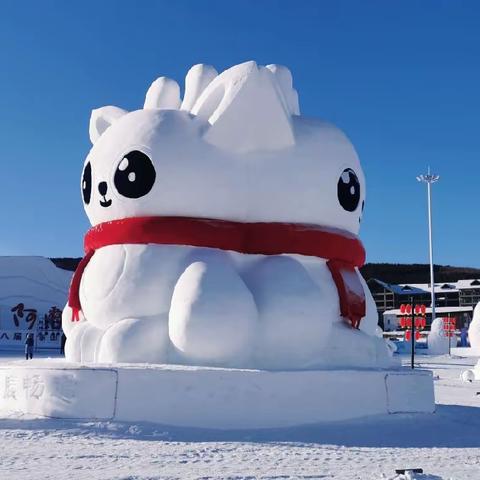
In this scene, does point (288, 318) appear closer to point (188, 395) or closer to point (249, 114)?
point (188, 395)

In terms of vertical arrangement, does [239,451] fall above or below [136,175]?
below

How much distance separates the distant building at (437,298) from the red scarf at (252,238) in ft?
170

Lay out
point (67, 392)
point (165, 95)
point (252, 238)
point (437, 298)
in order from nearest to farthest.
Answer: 1. point (67, 392)
2. point (252, 238)
3. point (165, 95)
4. point (437, 298)

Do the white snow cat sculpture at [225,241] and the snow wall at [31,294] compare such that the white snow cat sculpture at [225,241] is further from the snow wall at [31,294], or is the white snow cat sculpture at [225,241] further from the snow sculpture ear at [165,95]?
the snow wall at [31,294]

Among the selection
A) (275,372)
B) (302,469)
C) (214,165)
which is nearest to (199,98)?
(214,165)

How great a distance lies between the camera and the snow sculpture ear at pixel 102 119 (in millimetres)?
10539

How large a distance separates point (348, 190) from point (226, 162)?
184cm

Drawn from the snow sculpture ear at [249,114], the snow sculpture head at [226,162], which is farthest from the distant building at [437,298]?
the snow sculpture ear at [249,114]

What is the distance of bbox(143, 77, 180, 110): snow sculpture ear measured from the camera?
1055cm

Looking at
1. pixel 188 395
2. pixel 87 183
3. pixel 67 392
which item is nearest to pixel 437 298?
pixel 87 183

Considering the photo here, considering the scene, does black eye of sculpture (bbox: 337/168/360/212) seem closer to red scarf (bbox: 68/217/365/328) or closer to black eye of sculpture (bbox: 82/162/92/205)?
red scarf (bbox: 68/217/365/328)

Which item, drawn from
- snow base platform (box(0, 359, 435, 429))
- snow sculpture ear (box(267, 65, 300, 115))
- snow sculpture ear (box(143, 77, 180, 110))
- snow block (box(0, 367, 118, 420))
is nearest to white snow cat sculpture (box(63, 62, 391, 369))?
snow base platform (box(0, 359, 435, 429))

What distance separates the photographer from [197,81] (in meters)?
10.2

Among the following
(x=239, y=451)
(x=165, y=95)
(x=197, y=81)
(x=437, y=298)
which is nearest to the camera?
(x=239, y=451)
